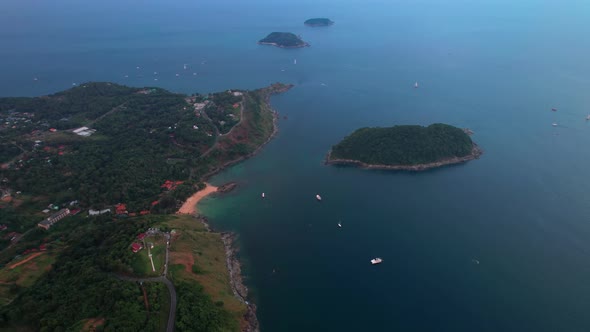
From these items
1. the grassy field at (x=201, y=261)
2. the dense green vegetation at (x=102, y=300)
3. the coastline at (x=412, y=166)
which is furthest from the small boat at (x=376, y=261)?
the coastline at (x=412, y=166)

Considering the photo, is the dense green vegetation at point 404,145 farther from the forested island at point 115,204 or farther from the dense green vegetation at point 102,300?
the dense green vegetation at point 102,300

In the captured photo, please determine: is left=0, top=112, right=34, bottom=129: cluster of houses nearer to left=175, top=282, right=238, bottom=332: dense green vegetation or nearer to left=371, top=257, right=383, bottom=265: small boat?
left=175, top=282, right=238, bottom=332: dense green vegetation

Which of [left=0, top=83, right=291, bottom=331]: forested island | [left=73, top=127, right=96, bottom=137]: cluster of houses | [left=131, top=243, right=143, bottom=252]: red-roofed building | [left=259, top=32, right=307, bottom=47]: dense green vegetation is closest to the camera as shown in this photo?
[left=0, top=83, right=291, bottom=331]: forested island

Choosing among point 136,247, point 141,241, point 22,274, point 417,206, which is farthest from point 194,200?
point 417,206

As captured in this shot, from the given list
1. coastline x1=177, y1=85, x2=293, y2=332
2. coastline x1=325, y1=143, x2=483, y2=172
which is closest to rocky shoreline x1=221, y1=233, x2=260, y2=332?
coastline x1=177, y1=85, x2=293, y2=332

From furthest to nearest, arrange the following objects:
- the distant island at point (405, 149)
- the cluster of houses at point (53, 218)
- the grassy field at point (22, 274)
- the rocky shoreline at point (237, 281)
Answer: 1. the distant island at point (405, 149)
2. the cluster of houses at point (53, 218)
3. the rocky shoreline at point (237, 281)
4. the grassy field at point (22, 274)

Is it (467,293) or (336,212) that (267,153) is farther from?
(467,293)

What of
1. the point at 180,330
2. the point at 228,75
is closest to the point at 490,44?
the point at 228,75

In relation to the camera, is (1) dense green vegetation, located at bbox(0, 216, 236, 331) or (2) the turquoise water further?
(2) the turquoise water

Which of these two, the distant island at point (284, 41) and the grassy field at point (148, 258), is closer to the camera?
the grassy field at point (148, 258)
